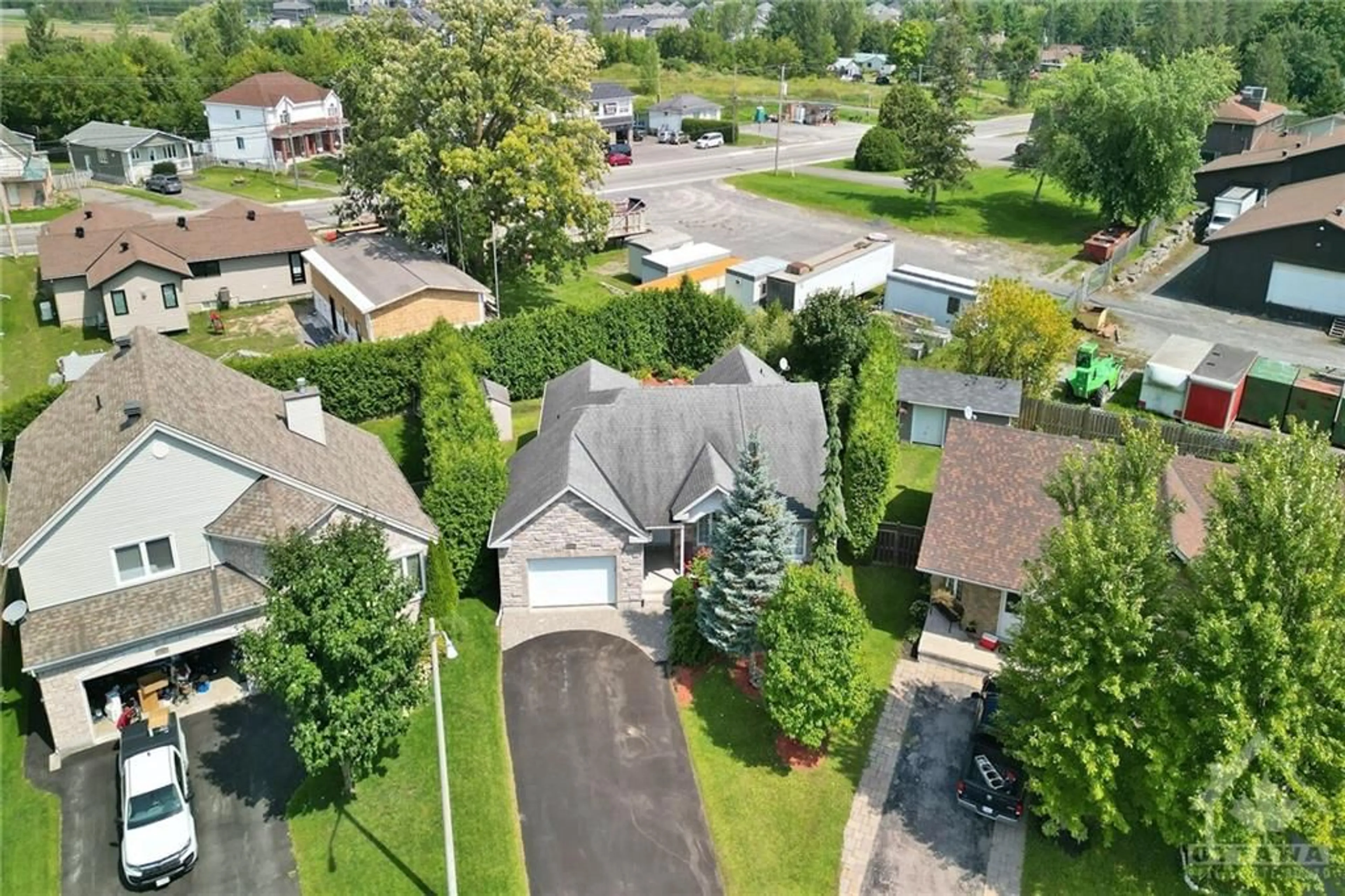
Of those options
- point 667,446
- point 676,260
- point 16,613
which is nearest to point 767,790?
point 667,446

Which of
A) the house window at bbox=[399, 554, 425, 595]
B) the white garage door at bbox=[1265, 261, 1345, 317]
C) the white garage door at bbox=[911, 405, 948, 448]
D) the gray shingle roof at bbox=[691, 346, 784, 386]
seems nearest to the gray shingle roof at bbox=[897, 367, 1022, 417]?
the white garage door at bbox=[911, 405, 948, 448]

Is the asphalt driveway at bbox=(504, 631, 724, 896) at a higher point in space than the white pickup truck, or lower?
lower

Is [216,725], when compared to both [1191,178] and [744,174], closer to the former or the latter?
[1191,178]

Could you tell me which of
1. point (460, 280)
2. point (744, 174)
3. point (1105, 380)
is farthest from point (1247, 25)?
point (460, 280)

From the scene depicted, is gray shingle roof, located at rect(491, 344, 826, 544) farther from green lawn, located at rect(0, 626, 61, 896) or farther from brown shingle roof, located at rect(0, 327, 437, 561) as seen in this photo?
green lawn, located at rect(0, 626, 61, 896)

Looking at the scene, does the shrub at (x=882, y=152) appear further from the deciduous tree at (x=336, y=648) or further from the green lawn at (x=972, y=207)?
the deciduous tree at (x=336, y=648)

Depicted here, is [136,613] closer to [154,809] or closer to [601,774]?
[154,809]

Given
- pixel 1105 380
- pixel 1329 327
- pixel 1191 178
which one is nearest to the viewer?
pixel 1105 380
